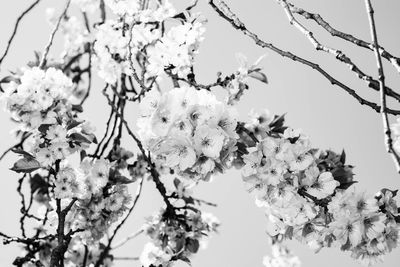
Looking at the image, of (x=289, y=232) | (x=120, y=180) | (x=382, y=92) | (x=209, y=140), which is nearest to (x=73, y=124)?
(x=120, y=180)

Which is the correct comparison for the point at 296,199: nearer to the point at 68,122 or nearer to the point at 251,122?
the point at 251,122

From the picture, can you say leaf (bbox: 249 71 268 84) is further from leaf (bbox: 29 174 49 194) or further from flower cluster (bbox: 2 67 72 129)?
leaf (bbox: 29 174 49 194)

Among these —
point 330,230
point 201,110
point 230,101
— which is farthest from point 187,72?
point 330,230

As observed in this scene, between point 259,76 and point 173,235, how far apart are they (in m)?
1.19

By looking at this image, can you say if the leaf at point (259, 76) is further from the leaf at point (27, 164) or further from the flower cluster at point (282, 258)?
the flower cluster at point (282, 258)

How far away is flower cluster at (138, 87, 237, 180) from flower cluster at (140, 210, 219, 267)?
153cm

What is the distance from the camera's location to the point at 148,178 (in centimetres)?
301

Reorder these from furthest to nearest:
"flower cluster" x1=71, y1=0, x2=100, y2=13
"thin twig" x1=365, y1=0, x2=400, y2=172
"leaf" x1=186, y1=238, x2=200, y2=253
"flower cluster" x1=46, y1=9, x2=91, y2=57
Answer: "flower cluster" x1=46, y1=9, x2=91, y2=57, "flower cluster" x1=71, y1=0, x2=100, y2=13, "leaf" x1=186, y1=238, x2=200, y2=253, "thin twig" x1=365, y1=0, x2=400, y2=172

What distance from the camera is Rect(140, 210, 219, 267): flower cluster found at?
9.00 feet

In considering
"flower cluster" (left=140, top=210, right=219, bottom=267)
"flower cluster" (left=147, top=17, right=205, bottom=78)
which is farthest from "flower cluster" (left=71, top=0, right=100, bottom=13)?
"flower cluster" (left=140, top=210, right=219, bottom=267)

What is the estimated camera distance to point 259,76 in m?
2.32

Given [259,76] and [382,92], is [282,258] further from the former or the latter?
[382,92]

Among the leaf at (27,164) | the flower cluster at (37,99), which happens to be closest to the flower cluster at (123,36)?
the flower cluster at (37,99)

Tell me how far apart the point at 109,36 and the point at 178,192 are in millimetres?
1108
